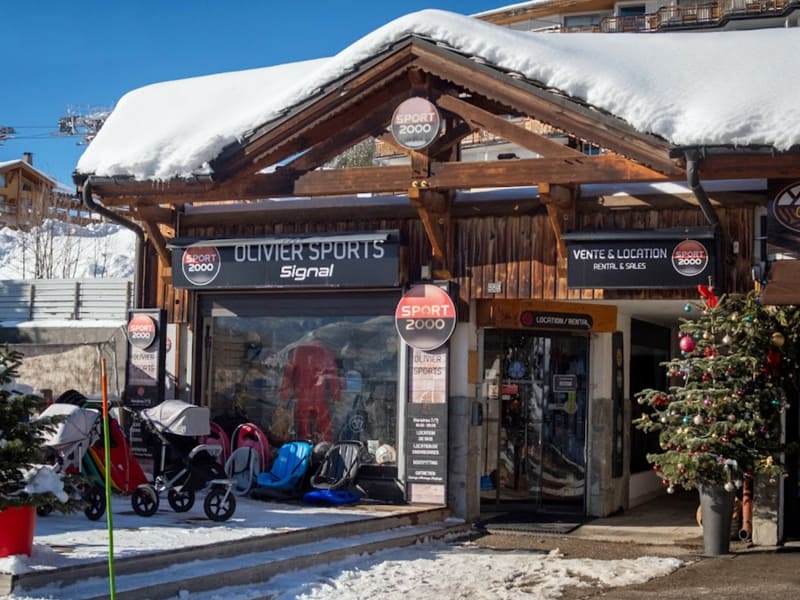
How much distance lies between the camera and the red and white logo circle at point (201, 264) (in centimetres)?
1590

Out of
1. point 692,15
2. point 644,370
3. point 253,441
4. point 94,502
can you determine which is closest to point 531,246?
point 644,370

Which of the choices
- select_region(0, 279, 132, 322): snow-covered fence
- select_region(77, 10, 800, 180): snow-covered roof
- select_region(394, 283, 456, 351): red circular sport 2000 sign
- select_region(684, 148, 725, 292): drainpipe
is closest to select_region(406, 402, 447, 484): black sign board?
select_region(394, 283, 456, 351): red circular sport 2000 sign

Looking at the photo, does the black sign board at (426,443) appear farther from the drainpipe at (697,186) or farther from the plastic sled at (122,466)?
the drainpipe at (697,186)

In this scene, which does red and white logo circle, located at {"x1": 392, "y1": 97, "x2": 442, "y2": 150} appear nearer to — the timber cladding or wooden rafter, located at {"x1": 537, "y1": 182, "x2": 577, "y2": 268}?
the timber cladding

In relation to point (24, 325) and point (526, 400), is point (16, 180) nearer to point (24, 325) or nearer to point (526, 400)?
point (24, 325)

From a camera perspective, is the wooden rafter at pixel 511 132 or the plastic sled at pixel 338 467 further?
the plastic sled at pixel 338 467

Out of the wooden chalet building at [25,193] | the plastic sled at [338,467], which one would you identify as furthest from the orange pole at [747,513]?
the wooden chalet building at [25,193]

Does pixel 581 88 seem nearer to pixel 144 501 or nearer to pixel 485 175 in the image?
pixel 485 175

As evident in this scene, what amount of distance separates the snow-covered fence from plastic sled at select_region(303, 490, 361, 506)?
555cm

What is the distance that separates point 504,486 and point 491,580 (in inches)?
190

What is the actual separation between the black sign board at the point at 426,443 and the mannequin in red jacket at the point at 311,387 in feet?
4.73

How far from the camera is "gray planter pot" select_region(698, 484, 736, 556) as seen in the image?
1224cm

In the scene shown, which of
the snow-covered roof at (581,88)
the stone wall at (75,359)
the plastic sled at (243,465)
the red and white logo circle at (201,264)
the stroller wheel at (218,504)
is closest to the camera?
the stroller wheel at (218,504)

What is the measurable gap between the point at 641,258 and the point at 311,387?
16.6 feet
